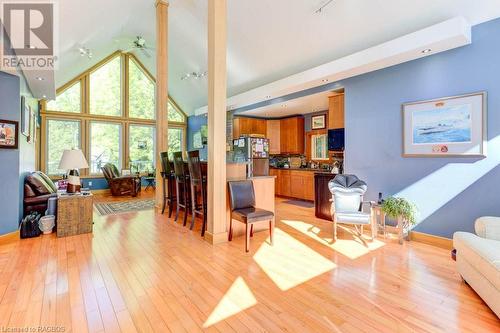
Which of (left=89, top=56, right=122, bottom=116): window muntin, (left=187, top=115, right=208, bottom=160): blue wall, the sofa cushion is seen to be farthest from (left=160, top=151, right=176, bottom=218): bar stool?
(left=89, top=56, right=122, bottom=116): window muntin

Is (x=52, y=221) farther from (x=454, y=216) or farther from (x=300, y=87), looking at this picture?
(x=454, y=216)

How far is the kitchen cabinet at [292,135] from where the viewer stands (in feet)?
24.7

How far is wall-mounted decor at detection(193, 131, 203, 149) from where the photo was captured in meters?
9.23

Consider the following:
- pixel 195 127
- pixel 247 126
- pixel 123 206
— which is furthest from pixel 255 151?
pixel 123 206

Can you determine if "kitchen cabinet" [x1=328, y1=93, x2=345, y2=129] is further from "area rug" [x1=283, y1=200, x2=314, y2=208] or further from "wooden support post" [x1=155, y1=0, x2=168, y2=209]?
"wooden support post" [x1=155, y1=0, x2=168, y2=209]

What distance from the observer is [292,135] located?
765 cm

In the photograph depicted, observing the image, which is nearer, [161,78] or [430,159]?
[430,159]

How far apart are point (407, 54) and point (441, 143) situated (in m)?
1.33

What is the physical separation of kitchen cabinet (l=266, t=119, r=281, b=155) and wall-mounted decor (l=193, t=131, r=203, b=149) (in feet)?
8.77

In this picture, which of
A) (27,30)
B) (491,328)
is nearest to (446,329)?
(491,328)

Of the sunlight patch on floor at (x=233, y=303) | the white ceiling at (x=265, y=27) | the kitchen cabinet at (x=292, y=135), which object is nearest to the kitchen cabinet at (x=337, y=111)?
the white ceiling at (x=265, y=27)

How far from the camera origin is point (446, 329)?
178cm

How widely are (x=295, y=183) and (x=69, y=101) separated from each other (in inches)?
295

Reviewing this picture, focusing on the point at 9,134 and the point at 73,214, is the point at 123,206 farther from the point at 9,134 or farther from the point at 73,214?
the point at 9,134
